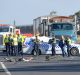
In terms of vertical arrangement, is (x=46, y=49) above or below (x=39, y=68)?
above

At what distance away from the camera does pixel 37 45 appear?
3619 centimetres

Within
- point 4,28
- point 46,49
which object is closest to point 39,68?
point 46,49

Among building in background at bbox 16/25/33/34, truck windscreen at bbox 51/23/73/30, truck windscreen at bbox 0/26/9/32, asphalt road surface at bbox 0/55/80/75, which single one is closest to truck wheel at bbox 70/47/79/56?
asphalt road surface at bbox 0/55/80/75

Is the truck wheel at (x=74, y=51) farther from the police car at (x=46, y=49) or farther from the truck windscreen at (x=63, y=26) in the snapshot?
the truck windscreen at (x=63, y=26)

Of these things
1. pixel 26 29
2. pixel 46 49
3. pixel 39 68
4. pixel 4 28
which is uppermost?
pixel 26 29

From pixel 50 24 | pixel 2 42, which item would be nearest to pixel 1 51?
pixel 2 42

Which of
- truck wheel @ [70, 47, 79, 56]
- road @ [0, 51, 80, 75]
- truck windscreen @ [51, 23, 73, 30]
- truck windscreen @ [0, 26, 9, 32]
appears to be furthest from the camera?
truck windscreen @ [0, 26, 9, 32]

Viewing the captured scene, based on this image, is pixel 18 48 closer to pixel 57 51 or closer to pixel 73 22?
pixel 57 51

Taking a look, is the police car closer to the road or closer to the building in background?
the road

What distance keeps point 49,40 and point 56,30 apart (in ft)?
40.2

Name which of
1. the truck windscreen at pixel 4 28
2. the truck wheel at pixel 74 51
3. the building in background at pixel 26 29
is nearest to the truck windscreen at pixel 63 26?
the truck windscreen at pixel 4 28

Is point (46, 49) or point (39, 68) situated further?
point (46, 49)

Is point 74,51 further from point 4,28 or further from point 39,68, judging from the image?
point 4,28

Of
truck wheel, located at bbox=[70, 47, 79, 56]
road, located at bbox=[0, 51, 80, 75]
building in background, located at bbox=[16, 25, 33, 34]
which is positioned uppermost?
building in background, located at bbox=[16, 25, 33, 34]
